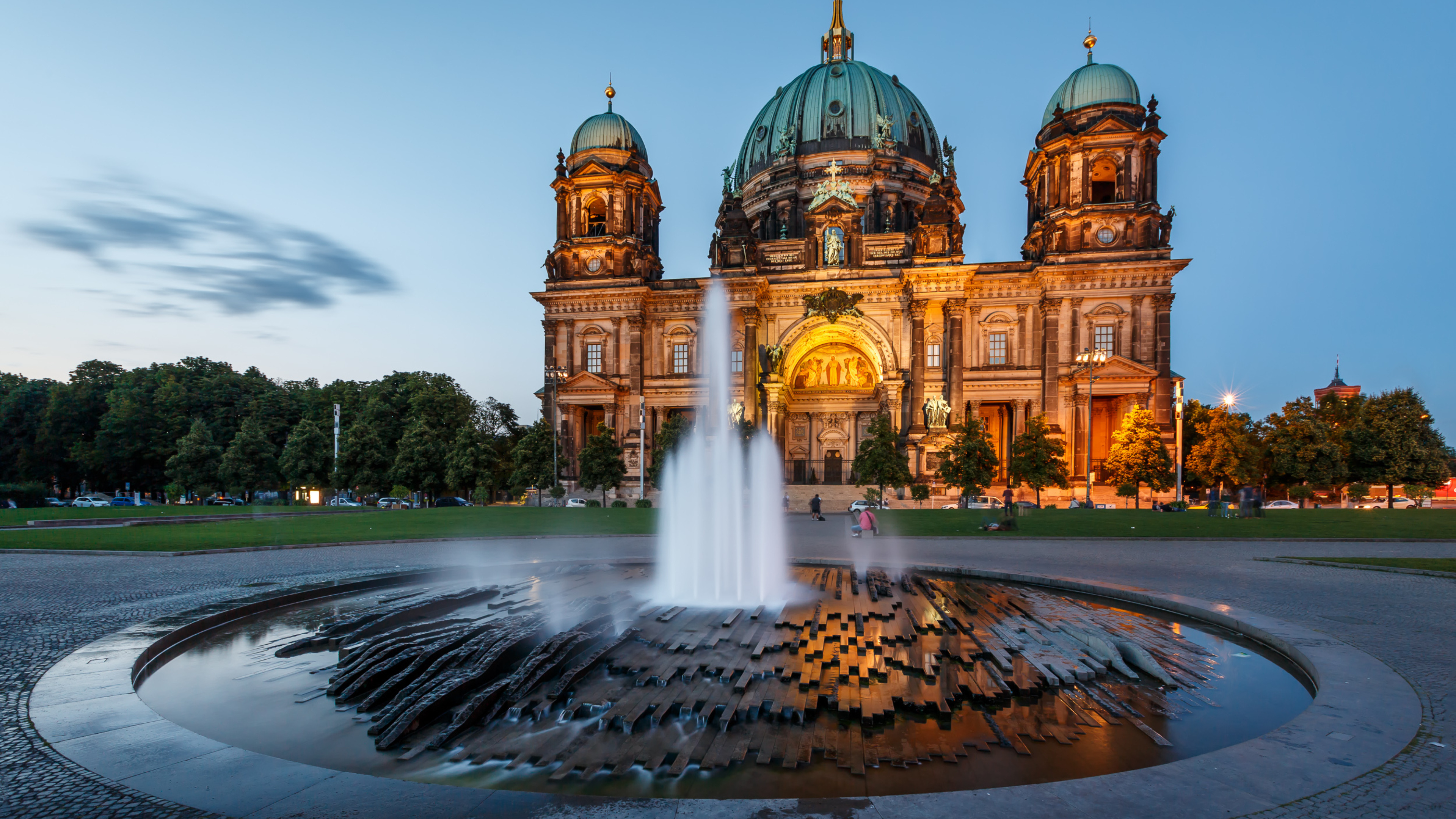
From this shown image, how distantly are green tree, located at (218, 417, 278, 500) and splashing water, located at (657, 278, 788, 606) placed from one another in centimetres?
5142

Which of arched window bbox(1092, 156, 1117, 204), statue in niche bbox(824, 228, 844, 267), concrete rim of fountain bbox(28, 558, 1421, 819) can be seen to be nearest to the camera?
concrete rim of fountain bbox(28, 558, 1421, 819)

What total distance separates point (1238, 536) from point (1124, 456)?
80.2ft

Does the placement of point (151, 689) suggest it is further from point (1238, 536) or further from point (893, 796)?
point (1238, 536)

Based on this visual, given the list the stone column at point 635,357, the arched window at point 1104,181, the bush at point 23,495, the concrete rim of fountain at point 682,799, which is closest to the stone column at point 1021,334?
the arched window at point 1104,181

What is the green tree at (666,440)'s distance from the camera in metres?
51.0

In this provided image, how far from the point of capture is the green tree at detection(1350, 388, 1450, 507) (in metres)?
46.2

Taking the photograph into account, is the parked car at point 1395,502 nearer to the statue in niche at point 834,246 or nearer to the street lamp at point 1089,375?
the street lamp at point 1089,375

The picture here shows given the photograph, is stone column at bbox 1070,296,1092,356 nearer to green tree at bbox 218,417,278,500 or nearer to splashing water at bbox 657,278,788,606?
splashing water at bbox 657,278,788,606

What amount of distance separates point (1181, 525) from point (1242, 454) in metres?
24.1

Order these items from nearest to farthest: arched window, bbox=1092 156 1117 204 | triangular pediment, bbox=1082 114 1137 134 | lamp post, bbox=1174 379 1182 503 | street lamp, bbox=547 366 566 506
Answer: lamp post, bbox=1174 379 1182 503, triangular pediment, bbox=1082 114 1137 134, arched window, bbox=1092 156 1117 204, street lamp, bbox=547 366 566 506

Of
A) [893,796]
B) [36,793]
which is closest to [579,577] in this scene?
[36,793]

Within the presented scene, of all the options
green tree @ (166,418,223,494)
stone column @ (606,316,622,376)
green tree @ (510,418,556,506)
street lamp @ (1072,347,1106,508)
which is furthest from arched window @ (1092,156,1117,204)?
green tree @ (166,418,223,494)

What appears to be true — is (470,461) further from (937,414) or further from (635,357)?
(937,414)

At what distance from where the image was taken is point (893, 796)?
3793 mm
